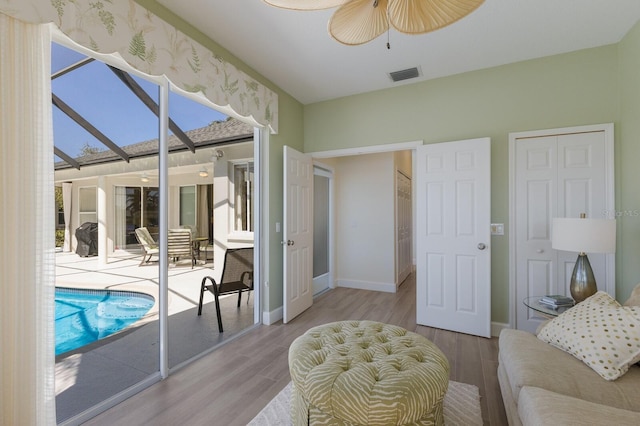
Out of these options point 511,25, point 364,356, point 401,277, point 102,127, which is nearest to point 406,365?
point 364,356

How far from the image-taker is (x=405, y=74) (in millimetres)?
3197

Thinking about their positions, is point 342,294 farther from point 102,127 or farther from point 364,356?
point 102,127

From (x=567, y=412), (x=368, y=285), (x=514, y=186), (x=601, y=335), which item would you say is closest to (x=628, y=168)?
(x=514, y=186)

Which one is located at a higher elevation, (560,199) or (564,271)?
(560,199)

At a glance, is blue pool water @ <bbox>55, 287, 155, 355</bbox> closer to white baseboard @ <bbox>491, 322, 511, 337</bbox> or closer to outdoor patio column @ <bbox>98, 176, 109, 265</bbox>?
outdoor patio column @ <bbox>98, 176, 109, 265</bbox>

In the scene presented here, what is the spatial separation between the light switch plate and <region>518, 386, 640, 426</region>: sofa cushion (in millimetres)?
2029

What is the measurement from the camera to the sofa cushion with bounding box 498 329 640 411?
1283 mm

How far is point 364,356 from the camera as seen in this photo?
5.01ft

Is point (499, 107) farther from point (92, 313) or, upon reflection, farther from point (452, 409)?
point (92, 313)

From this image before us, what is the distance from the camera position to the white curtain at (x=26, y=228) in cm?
138

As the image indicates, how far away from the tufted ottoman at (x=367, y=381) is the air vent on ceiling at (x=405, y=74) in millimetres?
2756

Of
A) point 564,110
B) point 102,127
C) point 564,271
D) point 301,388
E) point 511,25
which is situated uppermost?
point 511,25

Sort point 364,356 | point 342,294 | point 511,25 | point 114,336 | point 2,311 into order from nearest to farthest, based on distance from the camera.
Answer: point 2,311
point 364,356
point 511,25
point 114,336
point 342,294

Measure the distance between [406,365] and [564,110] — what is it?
2956 mm
